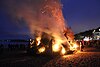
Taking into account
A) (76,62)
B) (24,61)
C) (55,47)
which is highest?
(55,47)

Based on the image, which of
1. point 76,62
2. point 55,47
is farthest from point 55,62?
point 55,47

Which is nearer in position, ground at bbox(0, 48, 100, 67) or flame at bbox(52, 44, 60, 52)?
ground at bbox(0, 48, 100, 67)

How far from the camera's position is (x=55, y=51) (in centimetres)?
3319

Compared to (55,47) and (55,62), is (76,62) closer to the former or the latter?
(55,62)

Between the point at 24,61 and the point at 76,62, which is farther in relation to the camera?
the point at 24,61

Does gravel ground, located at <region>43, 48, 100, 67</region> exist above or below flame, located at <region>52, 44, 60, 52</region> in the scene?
below

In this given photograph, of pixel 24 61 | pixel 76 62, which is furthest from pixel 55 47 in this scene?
pixel 76 62

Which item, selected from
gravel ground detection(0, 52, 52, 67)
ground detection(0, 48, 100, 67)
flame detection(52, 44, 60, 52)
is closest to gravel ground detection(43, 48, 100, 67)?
ground detection(0, 48, 100, 67)

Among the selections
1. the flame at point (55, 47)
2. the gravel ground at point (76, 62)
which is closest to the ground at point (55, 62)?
the gravel ground at point (76, 62)

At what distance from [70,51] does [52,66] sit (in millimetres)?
14780

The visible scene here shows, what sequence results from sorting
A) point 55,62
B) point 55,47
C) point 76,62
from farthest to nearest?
1. point 55,47
2. point 55,62
3. point 76,62

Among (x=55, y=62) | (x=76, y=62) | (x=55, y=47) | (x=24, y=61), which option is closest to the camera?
(x=76, y=62)

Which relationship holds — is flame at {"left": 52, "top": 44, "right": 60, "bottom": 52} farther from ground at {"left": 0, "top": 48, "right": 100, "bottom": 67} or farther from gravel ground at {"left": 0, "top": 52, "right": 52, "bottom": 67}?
ground at {"left": 0, "top": 48, "right": 100, "bottom": 67}

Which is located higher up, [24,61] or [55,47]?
[55,47]
